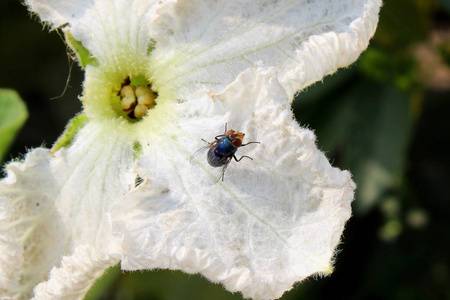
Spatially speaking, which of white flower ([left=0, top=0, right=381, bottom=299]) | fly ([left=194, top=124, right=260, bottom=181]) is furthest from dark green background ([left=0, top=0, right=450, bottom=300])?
fly ([left=194, top=124, right=260, bottom=181])

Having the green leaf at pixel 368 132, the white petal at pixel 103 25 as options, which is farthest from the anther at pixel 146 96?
the green leaf at pixel 368 132

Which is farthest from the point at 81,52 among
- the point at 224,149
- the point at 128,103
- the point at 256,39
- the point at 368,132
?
the point at 368,132

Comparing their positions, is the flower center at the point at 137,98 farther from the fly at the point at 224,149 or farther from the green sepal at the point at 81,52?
the fly at the point at 224,149

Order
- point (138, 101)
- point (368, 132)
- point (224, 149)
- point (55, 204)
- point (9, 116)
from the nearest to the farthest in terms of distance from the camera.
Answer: point (224, 149)
point (55, 204)
point (138, 101)
point (9, 116)
point (368, 132)

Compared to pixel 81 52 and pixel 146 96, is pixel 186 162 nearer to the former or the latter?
pixel 146 96

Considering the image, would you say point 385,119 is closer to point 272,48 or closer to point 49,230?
point 272,48

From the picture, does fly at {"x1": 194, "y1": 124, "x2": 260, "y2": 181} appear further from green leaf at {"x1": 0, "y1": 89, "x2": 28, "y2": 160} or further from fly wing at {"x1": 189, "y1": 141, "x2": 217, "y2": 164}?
green leaf at {"x1": 0, "y1": 89, "x2": 28, "y2": 160}
